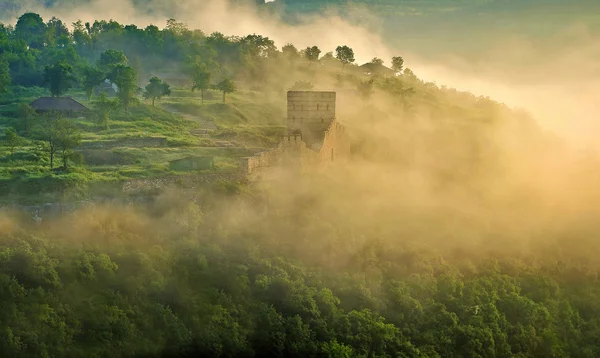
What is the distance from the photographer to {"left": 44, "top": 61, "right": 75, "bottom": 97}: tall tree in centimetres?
5781

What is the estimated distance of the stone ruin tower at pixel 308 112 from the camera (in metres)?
51.9

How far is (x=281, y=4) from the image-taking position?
111375mm

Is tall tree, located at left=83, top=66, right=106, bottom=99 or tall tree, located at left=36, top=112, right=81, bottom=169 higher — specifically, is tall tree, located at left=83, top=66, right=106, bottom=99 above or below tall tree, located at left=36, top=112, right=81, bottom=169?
above

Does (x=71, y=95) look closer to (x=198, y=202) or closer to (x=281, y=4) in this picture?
(x=198, y=202)

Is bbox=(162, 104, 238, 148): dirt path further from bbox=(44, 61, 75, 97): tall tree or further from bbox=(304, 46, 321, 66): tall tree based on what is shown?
bbox=(304, 46, 321, 66): tall tree

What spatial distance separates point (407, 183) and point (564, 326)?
1615cm

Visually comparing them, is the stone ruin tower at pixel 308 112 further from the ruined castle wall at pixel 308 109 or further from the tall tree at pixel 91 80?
the tall tree at pixel 91 80

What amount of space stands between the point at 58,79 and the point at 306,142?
18043 millimetres

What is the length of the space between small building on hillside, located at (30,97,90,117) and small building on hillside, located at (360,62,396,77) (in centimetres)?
4129

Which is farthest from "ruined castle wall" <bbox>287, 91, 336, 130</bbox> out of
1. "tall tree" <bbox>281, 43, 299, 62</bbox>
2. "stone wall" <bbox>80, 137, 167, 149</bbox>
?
"tall tree" <bbox>281, 43, 299, 62</bbox>

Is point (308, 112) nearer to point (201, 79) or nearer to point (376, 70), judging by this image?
point (201, 79)

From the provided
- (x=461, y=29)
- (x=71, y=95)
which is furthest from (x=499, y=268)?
(x=461, y=29)

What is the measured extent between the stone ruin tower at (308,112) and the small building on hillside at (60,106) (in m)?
13.1

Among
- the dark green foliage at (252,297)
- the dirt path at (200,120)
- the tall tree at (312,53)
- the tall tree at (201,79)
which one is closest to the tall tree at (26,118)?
the dirt path at (200,120)
